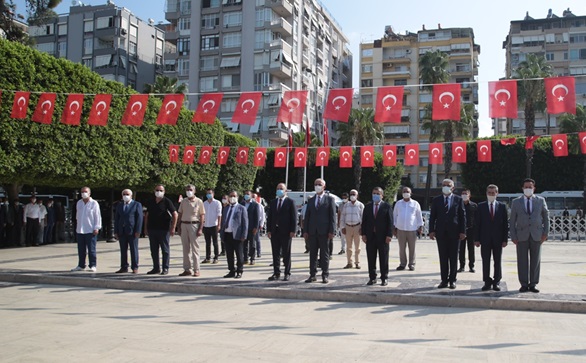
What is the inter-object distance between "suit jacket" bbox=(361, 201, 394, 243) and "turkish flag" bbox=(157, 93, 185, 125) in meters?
8.79

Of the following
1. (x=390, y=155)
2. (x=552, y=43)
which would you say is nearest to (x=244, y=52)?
(x=390, y=155)

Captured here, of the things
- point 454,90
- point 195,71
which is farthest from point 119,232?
point 195,71

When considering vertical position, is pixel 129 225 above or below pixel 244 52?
below

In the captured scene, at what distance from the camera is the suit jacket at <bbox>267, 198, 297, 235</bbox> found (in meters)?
11.2

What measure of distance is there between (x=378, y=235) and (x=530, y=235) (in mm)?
2611

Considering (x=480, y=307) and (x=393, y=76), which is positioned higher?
(x=393, y=76)

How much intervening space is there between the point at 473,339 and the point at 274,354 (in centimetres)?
245

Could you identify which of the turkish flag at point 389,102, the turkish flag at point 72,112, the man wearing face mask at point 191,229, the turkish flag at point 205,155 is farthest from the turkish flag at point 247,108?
the turkish flag at point 205,155

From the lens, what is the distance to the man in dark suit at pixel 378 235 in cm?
1070

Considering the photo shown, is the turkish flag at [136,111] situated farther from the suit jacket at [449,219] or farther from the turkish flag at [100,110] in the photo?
the suit jacket at [449,219]

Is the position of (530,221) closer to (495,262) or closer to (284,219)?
(495,262)

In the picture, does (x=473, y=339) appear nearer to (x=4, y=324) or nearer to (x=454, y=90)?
(x=4, y=324)

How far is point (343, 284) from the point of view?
10789mm

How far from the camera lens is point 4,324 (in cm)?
735
